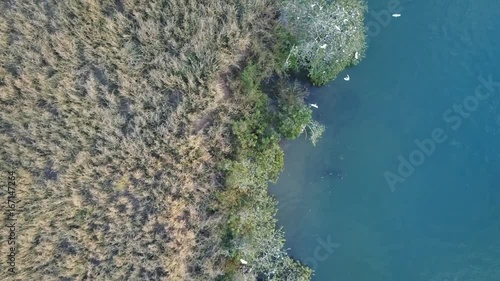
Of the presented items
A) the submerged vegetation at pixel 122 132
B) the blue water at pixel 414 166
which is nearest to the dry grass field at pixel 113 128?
the submerged vegetation at pixel 122 132

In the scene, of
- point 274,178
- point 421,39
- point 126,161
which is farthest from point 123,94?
point 421,39

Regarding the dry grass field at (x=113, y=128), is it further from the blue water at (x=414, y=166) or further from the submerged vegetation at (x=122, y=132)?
the blue water at (x=414, y=166)

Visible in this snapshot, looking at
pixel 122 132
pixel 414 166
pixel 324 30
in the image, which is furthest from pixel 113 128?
pixel 414 166

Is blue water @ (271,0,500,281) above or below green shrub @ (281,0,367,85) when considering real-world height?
below

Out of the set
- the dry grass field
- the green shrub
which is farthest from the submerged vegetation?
the green shrub

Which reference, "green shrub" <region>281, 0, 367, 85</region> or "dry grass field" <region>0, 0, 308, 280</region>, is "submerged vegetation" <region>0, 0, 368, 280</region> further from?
"green shrub" <region>281, 0, 367, 85</region>

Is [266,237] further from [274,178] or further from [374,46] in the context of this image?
[374,46]
